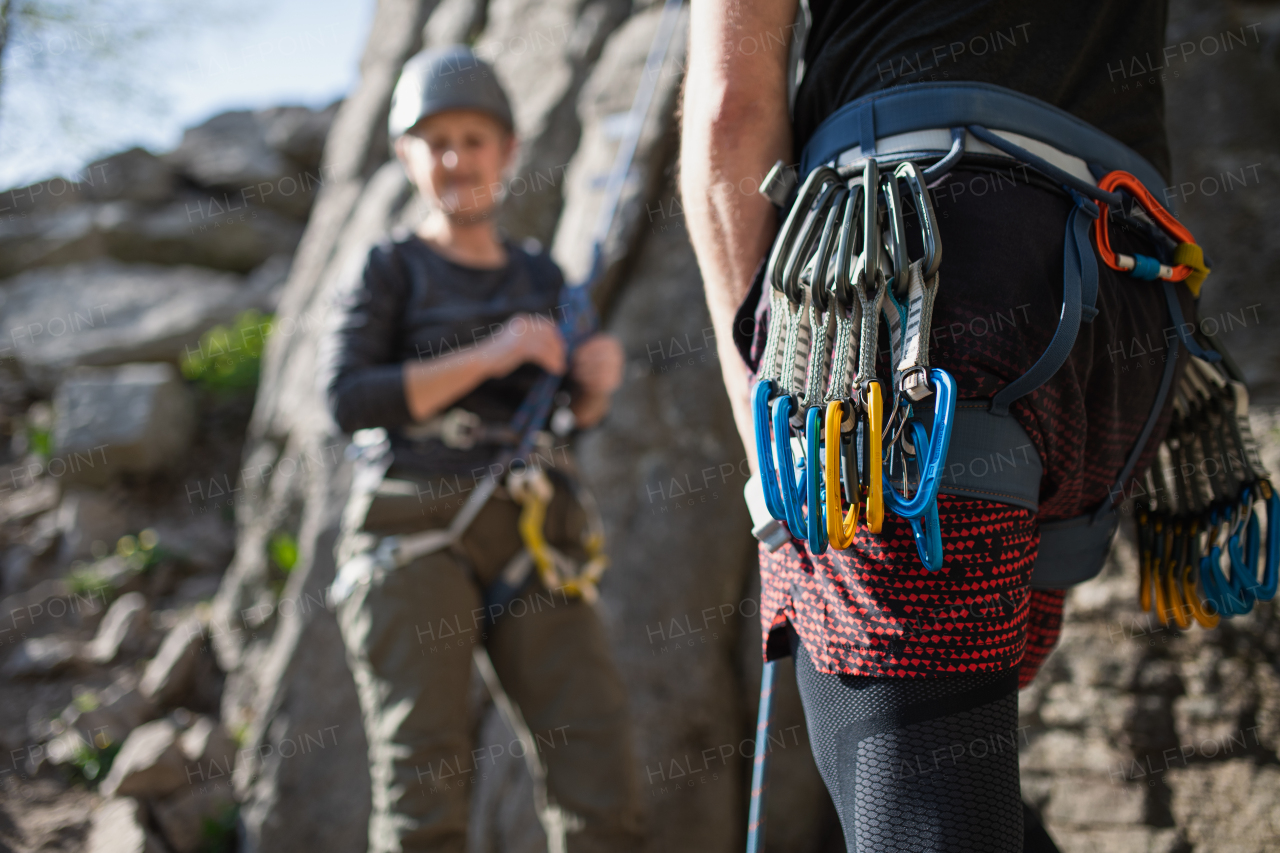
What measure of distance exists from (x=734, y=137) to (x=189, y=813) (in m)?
3.91

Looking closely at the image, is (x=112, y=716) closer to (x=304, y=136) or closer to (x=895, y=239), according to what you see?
(x=895, y=239)

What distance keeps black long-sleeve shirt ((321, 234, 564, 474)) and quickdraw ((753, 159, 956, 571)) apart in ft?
4.61

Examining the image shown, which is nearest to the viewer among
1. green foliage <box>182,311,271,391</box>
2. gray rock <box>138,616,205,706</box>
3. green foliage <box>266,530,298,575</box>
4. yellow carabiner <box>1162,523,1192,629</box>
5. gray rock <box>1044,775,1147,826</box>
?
yellow carabiner <box>1162,523,1192,629</box>

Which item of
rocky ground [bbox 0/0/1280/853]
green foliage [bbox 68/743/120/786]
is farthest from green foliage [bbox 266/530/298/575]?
green foliage [bbox 68/743/120/786]

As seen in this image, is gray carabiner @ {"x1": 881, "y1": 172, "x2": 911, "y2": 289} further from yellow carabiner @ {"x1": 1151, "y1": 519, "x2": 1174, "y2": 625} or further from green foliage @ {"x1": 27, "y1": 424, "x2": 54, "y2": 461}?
green foliage @ {"x1": 27, "y1": 424, "x2": 54, "y2": 461}

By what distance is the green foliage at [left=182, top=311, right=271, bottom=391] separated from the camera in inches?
303

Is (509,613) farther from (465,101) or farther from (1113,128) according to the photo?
(1113,128)

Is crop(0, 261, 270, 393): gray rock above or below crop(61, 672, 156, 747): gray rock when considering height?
above

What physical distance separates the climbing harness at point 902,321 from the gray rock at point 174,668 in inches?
172

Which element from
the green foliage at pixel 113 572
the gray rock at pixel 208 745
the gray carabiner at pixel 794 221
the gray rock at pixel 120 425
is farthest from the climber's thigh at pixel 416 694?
the gray rock at pixel 120 425

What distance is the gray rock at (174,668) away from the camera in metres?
4.45

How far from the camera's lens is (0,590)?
5.70 meters

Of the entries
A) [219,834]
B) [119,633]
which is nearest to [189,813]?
[219,834]

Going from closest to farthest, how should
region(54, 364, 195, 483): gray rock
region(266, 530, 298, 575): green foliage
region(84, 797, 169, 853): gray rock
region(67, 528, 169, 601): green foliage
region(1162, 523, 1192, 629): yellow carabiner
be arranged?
region(1162, 523, 1192, 629): yellow carabiner < region(84, 797, 169, 853): gray rock < region(266, 530, 298, 575): green foliage < region(67, 528, 169, 601): green foliage < region(54, 364, 195, 483): gray rock
